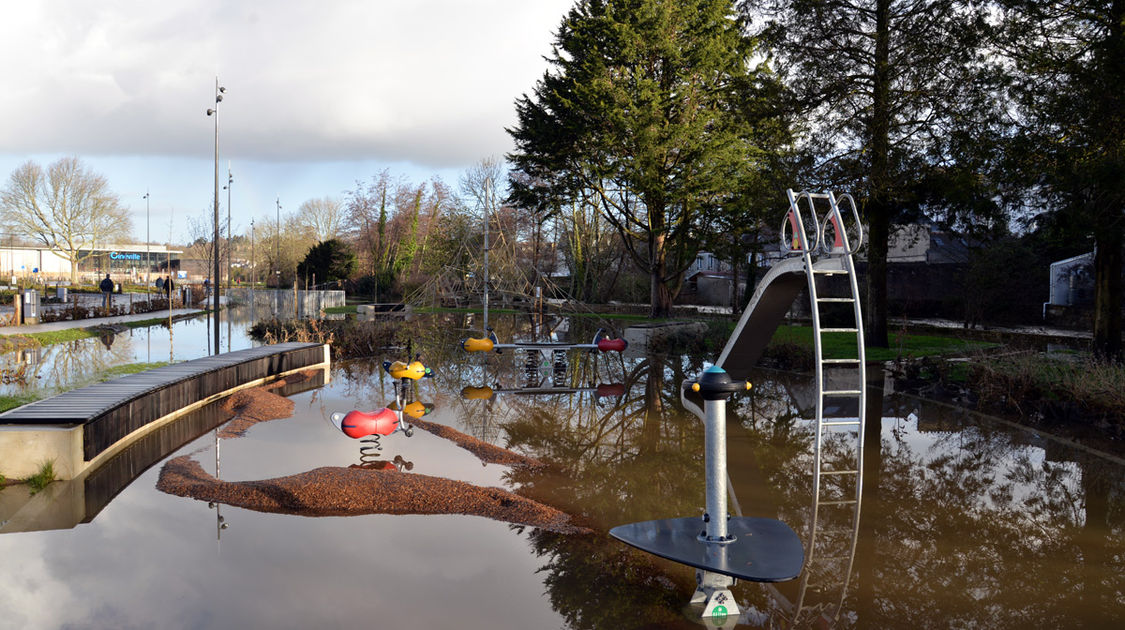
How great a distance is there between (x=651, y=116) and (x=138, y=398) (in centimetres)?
2087

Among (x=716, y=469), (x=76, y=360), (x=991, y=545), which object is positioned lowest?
(x=991, y=545)

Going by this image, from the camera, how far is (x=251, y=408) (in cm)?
1268

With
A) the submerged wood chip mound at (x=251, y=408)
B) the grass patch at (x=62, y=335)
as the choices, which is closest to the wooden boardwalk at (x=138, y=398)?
the submerged wood chip mound at (x=251, y=408)

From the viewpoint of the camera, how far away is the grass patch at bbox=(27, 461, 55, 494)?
7926 millimetres

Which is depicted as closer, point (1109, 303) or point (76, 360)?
point (1109, 303)

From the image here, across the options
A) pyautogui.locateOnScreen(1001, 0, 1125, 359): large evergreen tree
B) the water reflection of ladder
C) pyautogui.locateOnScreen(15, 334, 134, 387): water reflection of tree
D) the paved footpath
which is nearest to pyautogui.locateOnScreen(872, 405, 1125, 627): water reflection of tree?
the water reflection of ladder

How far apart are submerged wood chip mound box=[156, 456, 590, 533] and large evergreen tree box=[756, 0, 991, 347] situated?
16250mm

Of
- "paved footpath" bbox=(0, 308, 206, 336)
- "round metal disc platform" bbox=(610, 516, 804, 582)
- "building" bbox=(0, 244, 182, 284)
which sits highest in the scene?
"building" bbox=(0, 244, 182, 284)

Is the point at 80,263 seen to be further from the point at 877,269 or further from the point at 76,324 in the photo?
the point at 877,269

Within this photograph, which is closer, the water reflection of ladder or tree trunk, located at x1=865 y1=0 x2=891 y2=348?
the water reflection of ladder

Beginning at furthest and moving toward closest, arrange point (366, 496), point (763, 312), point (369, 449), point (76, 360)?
point (76, 360)
point (763, 312)
point (369, 449)
point (366, 496)

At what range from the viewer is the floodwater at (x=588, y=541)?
5.31 m

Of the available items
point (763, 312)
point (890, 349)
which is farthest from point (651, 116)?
point (763, 312)

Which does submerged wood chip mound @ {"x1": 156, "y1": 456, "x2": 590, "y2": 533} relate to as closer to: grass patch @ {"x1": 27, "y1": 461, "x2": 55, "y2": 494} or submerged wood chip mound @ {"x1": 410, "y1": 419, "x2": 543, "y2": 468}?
grass patch @ {"x1": 27, "y1": 461, "x2": 55, "y2": 494}
